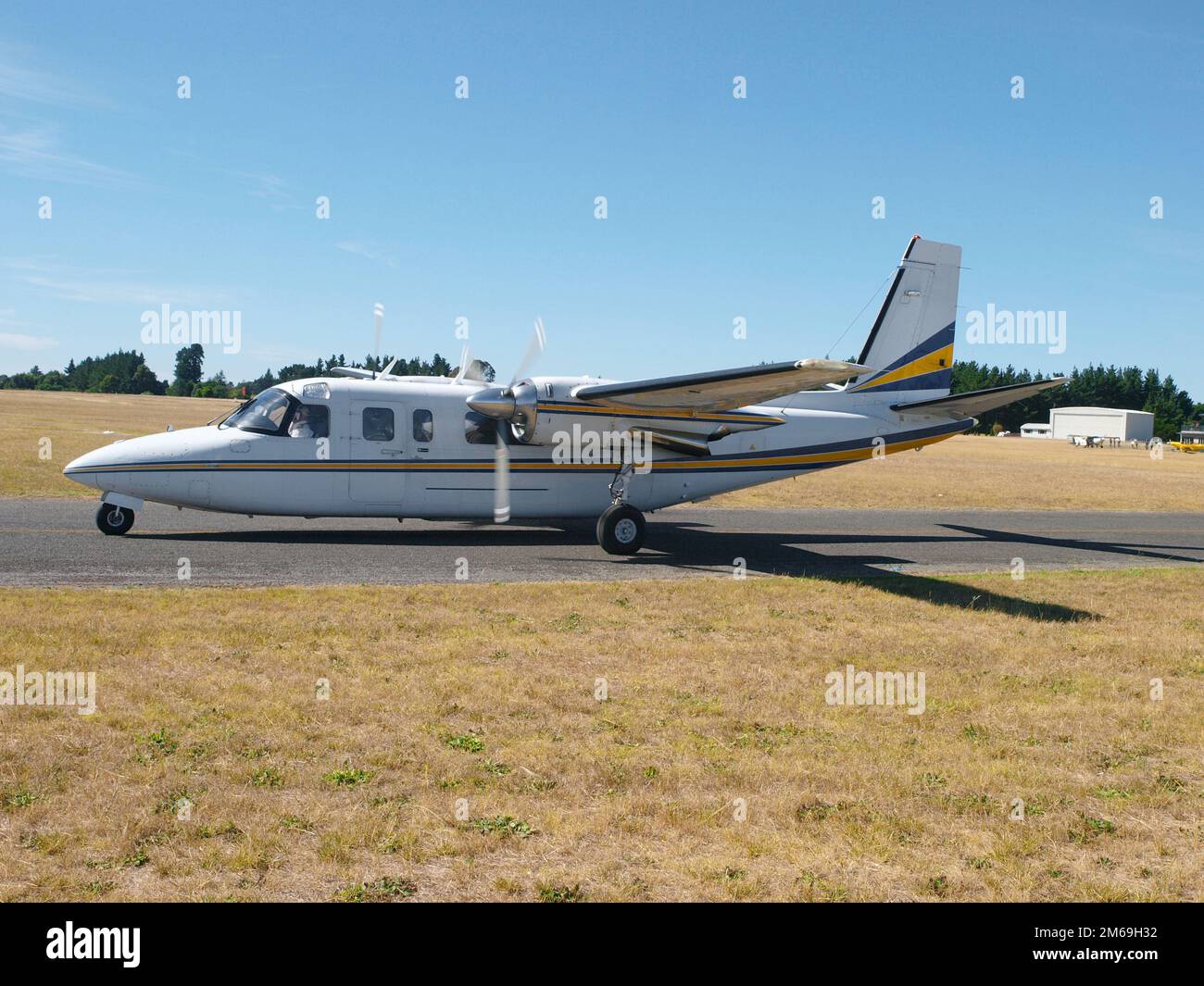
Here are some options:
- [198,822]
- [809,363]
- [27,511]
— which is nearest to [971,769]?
[198,822]

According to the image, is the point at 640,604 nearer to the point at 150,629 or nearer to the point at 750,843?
the point at 150,629

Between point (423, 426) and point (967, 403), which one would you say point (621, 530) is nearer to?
point (423, 426)

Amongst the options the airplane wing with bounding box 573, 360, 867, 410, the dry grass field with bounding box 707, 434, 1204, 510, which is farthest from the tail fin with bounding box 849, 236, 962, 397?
the dry grass field with bounding box 707, 434, 1204, 510

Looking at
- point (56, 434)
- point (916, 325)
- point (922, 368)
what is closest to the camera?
point (916, 325)

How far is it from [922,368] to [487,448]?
1041 cm

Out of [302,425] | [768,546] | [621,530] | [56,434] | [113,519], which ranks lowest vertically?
[768,546]

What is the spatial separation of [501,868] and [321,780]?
1733mm

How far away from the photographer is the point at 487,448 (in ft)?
60.9

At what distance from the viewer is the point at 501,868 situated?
17.4 feet

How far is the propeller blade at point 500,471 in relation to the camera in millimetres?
18578

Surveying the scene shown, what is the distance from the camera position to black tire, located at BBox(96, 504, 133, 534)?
17062 millimetres

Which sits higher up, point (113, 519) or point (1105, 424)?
point (1105, 424)

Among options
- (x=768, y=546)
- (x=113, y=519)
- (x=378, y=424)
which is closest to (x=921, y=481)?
(x=768, y=546)

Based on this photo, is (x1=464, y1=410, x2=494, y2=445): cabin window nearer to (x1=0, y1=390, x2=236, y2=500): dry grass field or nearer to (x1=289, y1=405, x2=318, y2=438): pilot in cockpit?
(x1=289, y1=405, x2=318, y2=438): pilot in cockpit
